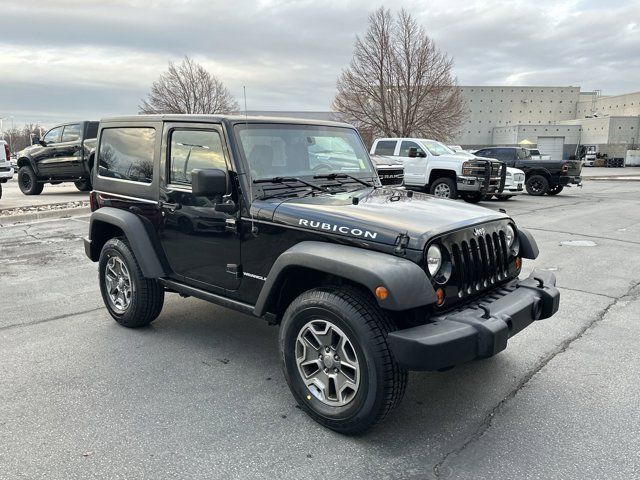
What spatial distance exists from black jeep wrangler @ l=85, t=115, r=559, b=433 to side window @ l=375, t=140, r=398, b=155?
11299mm

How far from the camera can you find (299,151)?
4.02m

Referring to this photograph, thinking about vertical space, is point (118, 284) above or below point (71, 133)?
below

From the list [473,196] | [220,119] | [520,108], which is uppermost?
[520,108]

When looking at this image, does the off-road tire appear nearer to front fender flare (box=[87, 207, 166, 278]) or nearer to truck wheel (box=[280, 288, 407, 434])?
front fender flare (box=[87, 207, 166, 278])

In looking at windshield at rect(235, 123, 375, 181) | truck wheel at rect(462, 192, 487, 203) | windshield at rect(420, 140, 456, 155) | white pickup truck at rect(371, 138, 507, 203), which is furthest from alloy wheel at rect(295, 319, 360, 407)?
windshield at rect(420, 140, 456, 155)

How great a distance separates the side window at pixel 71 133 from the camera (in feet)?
48.0

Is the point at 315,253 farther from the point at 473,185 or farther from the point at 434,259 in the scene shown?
the point at 473,185

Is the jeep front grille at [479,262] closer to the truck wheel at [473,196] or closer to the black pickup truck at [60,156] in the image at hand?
the truck wheel at [473,196]

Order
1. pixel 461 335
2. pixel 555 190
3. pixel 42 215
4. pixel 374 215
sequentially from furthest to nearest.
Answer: pixel 555 190 → pixel 42 215 → pixel 374 215 → pixel 461 335

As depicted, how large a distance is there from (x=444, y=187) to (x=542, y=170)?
19.7 feet

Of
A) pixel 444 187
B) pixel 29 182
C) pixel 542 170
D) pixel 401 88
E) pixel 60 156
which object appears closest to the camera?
pixel 444 187

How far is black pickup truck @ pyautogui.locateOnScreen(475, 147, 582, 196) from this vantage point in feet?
59.4

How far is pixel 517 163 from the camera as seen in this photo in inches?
743

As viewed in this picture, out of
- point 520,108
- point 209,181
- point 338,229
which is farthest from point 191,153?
point 520,108
